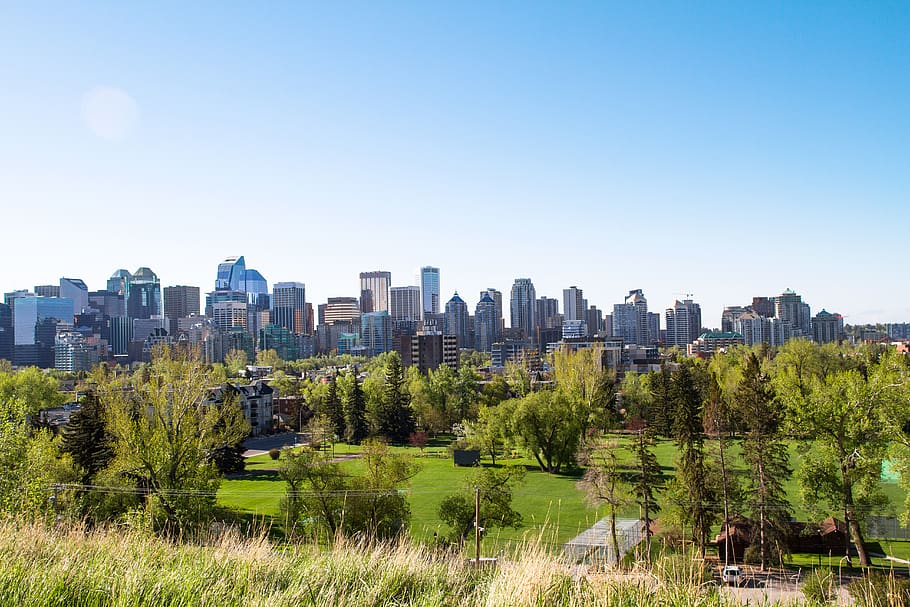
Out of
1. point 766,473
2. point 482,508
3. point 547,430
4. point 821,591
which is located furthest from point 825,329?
point 821,591

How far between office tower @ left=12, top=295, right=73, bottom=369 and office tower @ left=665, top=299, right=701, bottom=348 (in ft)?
494

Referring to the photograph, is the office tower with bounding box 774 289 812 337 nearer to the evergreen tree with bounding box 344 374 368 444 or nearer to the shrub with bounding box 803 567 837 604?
the evergreen tree with bounding box 344 374 368 444

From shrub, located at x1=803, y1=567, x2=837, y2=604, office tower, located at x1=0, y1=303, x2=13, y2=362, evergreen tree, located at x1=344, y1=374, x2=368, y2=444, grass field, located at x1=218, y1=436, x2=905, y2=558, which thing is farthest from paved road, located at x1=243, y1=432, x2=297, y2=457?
office tower, located at x1=0, y1=303, x2=13, y2=362

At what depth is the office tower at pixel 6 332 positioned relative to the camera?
146 m

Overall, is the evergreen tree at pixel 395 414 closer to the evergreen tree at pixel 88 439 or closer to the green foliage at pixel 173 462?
the evergreen tree at pixel 88 439

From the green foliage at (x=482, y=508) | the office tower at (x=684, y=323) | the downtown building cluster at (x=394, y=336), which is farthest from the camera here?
the office tower at (x=684, y=323)

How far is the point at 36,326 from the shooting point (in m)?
160

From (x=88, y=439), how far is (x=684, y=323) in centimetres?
18019

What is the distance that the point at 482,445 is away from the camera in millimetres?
41656

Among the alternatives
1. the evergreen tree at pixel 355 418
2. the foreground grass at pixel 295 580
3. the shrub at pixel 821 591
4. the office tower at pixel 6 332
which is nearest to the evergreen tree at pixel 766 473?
the shrub at pixel 821 591

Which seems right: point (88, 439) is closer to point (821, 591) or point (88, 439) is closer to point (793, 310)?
point (821, 591)

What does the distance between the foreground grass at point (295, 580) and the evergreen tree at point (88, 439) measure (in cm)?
2442

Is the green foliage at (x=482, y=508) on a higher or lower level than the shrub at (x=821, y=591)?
lower

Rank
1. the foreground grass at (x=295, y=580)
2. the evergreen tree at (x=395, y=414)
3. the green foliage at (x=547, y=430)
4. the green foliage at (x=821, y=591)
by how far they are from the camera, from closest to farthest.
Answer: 1. the foreground grass at (x=295, y=580)
2. the green foliage at (x=821, y=591)
3. the green foliage at (x=547, y=430)
4. the evergreen tree at (x=395, y=414)
